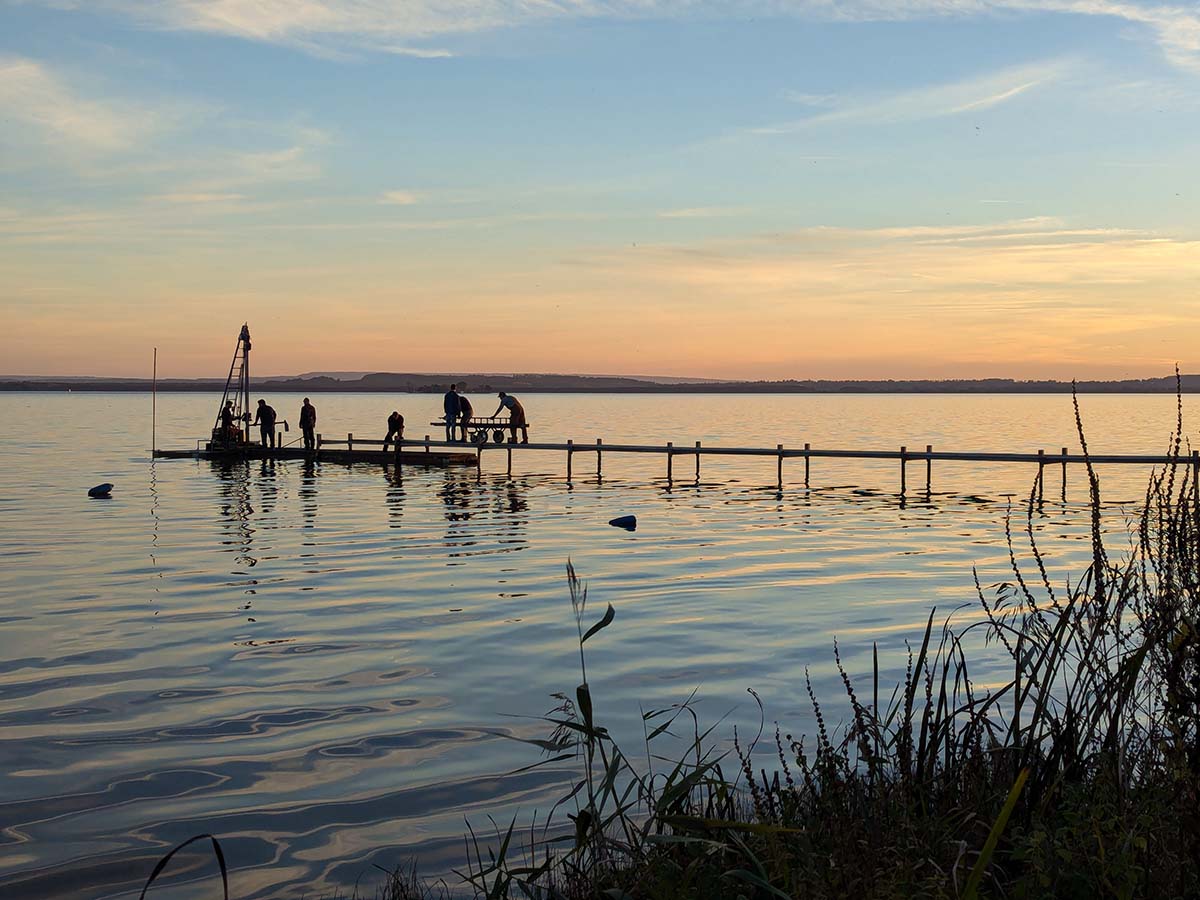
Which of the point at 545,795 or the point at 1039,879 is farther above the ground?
the point at 1039,879

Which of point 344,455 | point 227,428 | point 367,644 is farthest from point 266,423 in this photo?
point 367,644

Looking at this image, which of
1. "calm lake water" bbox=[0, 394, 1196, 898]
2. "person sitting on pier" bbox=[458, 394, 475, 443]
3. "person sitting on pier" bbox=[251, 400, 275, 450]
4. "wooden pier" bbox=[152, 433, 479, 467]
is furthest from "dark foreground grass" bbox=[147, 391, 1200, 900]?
"person sitting on pier" bbox=[251, 400, 275, 450]

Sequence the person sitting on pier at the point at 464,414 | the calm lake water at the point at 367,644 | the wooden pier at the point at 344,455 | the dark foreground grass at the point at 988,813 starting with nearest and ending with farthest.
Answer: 1. the dark foreground grass at the point at 988,813
2. the calm lake water at the point at 367,644
3. the person sitting on pier at the point at 464,414
4. the wooden pier at the point at 344,455

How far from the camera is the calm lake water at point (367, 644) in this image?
8094mm

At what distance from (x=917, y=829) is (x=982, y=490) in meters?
35.6

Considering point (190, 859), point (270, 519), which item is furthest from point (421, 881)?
point (270, 519)

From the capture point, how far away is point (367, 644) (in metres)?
13.8

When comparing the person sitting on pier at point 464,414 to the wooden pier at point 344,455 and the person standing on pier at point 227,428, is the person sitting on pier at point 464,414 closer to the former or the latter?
the wooden pier at point 344,455

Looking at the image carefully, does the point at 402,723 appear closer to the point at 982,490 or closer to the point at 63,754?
the point at 63,754

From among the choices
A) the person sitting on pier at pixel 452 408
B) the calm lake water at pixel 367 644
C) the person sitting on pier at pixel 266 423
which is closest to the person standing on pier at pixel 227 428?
the person sitting on pier at pixel 266 423

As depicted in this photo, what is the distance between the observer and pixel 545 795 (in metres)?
8.66

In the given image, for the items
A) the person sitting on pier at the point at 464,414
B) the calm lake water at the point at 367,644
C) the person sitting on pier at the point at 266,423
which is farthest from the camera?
the person sitting on pier at the point at 266,423

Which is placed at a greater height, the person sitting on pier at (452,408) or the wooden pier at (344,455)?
the person sitting on pier at (452,408)

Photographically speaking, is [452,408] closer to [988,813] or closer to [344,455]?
[344,455]
